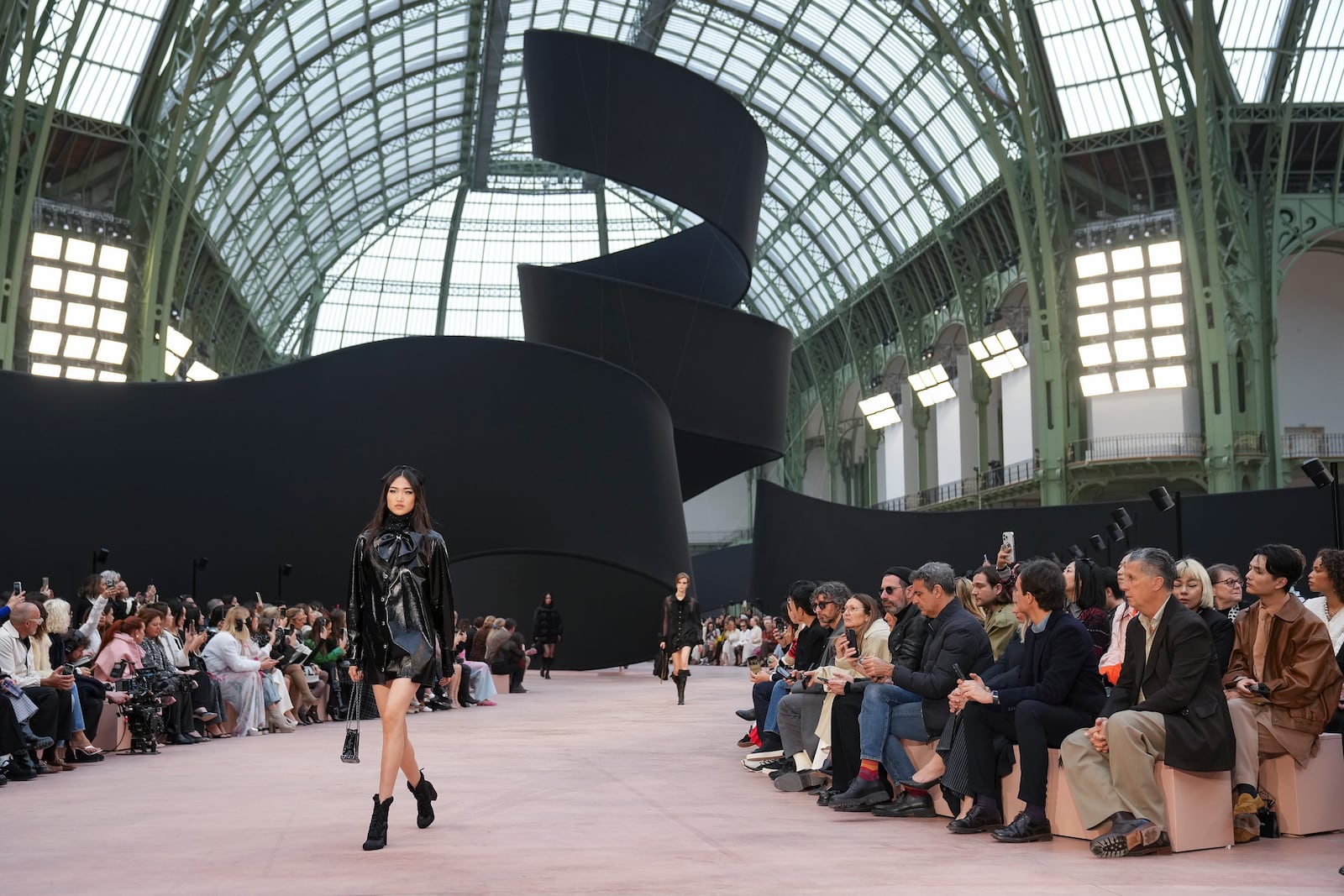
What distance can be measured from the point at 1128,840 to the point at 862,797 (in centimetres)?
170

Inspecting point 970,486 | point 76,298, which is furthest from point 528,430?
point 970,486

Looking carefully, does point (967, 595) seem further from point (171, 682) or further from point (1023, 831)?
point (171, 682)

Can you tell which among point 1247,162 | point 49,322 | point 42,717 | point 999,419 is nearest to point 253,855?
point 42,717

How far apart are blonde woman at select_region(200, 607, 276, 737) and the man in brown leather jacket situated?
27.6 ft

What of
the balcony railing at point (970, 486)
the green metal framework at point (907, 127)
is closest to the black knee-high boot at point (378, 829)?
the green metal framework at point (907, 127)

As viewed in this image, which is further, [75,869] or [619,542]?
[619,542]

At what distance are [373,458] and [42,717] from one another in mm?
9368

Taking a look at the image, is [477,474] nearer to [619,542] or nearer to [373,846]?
[619,542]

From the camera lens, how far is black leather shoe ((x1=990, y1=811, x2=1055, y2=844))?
18.4 feet

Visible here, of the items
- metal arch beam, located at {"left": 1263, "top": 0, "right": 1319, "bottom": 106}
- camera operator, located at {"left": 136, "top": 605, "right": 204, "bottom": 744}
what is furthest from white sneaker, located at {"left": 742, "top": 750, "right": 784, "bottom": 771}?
metal arch beam, located at {"left": 1263, "top": 0, "right": 1319, "bottom": 106}

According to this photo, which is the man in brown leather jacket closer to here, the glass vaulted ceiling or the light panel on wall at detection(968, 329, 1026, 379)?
the glass vaulted ceiling

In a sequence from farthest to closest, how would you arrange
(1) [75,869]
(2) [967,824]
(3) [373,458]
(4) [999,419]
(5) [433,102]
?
(5) [433,102], (4) [999,419], (3) [373,458], (2) [967,824], (1) [75,869]

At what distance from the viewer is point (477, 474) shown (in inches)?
719

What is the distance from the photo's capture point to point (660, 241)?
2300cm
